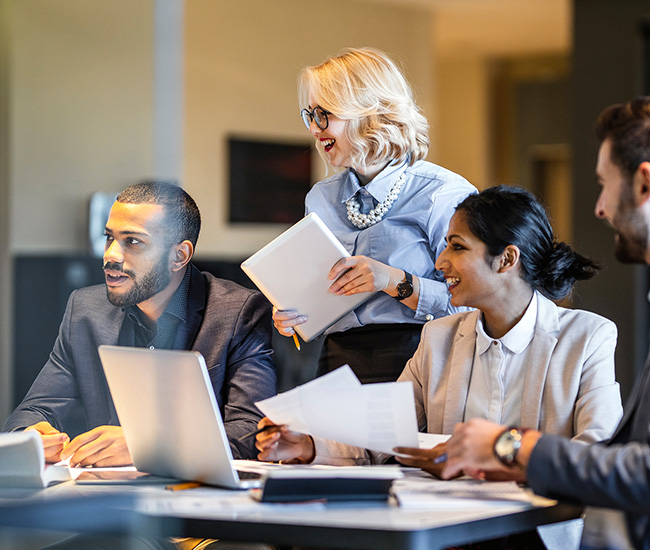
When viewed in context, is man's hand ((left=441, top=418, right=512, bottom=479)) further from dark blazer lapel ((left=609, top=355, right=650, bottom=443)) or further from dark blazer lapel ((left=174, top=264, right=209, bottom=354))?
dark blazer lapel ((left=174, top=264, right=209, bottom=354))

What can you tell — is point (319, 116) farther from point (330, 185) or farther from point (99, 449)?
point (99, 449)

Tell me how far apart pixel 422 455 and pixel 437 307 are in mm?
678

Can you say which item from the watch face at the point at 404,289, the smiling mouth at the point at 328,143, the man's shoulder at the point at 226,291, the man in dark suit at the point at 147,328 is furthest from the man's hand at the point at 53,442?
the smiling mouth at the point at 328,143

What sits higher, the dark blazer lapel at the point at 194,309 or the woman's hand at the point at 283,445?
the dark blazer lapel at the point at 194,309

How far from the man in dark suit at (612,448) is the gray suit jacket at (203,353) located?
1.92ft

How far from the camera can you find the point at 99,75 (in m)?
0.92

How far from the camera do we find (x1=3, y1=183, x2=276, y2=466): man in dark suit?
1180 mm

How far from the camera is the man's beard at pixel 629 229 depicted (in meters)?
1.35

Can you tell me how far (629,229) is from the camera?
4.45ft

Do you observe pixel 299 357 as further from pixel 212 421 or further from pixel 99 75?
pixel 99 75

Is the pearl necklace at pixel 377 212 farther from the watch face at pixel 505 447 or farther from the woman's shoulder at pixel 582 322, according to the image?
the watch face at pixel 505 447

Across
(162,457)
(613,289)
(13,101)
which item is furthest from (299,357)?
(13,101)

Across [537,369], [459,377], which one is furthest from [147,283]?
[537,369]

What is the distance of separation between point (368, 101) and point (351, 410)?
971 millimetres
